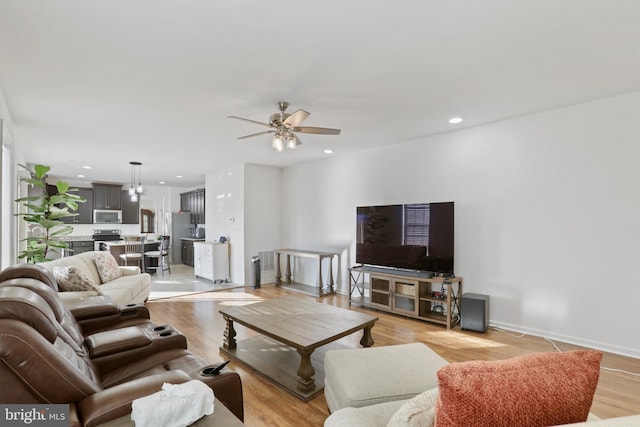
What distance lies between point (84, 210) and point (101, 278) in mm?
5211

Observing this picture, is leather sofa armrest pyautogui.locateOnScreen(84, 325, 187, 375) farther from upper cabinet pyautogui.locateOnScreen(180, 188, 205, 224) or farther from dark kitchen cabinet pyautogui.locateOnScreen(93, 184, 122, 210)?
dark kitchen cabinet pyautogui.locateOnScreen(93, 184, 122, 210)

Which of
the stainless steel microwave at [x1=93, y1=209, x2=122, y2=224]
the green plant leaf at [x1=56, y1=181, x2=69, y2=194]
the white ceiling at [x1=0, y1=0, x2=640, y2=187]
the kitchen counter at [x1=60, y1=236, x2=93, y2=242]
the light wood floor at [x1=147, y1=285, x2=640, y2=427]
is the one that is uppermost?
the white ceiling at [x1=0, y1=0, x2=640, y2=187]

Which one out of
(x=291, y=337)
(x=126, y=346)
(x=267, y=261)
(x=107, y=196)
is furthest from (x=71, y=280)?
(x=107, y=196)

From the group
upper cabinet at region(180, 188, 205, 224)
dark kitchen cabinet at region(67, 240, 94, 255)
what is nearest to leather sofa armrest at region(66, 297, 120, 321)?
dark kitchen cabinet at region(67, 240, 94, 255)

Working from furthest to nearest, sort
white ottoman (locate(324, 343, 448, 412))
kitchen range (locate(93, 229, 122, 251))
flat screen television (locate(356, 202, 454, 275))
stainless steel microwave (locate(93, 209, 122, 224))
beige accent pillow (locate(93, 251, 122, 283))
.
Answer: stainless steel microwave (locate(93, 209, 122, 224)) → kitchen range (locate(93, 229, 122, 251)) → beige accent pillow (locate(93, 251, 122, 283)) → flat screen television (locate(356, 202, 454, 275)) → white ottoman (locate(324, 343, 448, 412))

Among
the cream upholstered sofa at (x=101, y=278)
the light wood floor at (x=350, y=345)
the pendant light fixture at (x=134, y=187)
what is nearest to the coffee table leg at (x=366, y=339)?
the light wood floor at (x=350, y=345)

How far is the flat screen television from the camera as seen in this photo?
418 centimetres

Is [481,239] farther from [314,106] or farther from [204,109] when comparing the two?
[204,109]

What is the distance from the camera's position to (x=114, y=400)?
1240mm

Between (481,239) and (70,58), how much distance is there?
4.60 meters

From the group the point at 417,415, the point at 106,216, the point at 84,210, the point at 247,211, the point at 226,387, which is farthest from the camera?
the point at 106,216

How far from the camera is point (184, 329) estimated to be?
396 centimetres

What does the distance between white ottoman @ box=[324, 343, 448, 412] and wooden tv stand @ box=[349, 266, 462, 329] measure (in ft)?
6.81

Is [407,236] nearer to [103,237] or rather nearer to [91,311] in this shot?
[91,311]
